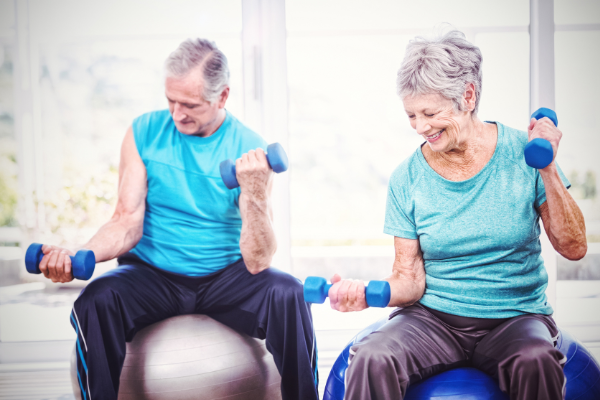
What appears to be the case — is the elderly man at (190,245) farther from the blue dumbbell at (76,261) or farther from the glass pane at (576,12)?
the glass pane at (576,12)

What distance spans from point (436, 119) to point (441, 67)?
0.14 m

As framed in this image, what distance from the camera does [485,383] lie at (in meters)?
1.14

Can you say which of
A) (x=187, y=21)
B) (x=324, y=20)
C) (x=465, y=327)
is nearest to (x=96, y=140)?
(x=187, y=21)

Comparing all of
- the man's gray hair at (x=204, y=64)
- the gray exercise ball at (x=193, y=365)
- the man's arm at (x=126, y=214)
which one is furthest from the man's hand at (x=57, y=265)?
the man's gray hair at (x=204, y=64)

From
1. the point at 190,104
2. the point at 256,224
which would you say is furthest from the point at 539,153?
the point at 190,104

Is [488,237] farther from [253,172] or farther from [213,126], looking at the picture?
[213,126]

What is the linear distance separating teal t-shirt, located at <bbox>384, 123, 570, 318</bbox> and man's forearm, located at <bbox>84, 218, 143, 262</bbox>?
1012mm

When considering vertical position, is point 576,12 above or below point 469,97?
above

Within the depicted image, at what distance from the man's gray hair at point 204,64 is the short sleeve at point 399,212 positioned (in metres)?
0.73

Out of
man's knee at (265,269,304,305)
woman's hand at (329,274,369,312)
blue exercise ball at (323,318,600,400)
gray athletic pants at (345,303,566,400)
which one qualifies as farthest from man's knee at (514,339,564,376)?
man's knee at (265,269,304,305)

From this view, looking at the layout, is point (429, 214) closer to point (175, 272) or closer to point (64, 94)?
point (175, 272)

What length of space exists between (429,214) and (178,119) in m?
0.93

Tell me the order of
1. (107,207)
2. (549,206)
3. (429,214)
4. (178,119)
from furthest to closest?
(107,207) < (178,119) < (429,214) < (549,206)

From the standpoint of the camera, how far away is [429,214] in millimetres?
1363
